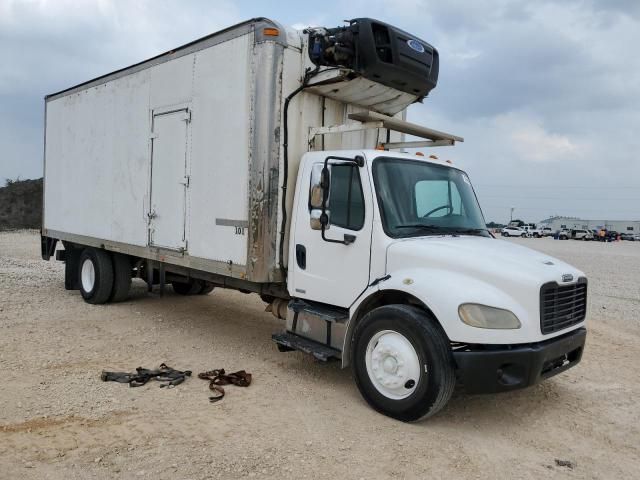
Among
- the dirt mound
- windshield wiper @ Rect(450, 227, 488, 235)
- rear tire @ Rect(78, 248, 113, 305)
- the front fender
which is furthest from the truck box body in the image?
the dirt mound

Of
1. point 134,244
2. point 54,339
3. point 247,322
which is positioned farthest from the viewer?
point 247,322

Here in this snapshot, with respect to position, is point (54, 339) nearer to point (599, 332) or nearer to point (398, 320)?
point (398, 320)

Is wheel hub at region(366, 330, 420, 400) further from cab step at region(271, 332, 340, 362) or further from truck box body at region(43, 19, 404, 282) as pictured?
truck box body at region(43, 19, 404, 282)

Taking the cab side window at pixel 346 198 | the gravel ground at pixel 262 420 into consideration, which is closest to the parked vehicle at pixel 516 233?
the gravel ground at pixel 262 420

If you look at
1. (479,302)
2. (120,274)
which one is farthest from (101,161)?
(479,302)

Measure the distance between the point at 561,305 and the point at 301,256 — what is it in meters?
2.59

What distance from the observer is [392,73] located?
5684mm

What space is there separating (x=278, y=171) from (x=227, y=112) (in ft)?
3.34

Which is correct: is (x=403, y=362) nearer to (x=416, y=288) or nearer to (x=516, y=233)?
(x=416, y=288)

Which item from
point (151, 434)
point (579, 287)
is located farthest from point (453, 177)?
point (151, 434)

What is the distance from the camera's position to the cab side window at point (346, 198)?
17.2 feet

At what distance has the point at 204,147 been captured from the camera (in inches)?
257

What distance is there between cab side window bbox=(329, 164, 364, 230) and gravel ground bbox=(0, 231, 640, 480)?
1750 mm

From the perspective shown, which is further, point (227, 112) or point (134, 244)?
point (134, 244)
